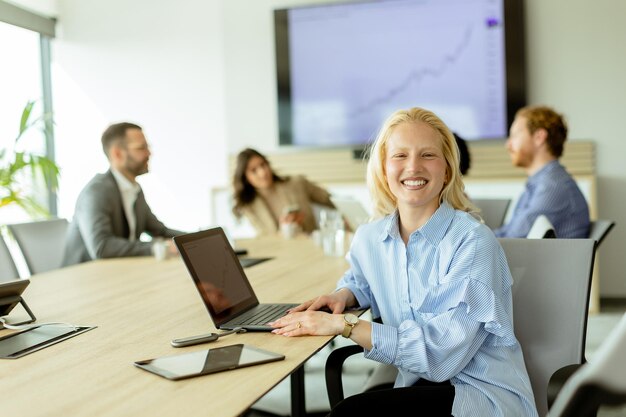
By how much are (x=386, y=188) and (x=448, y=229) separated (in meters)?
0.26

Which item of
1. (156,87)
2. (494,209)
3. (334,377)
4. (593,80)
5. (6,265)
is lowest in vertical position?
(334,377)

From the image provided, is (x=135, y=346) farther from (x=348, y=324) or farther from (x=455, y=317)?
(x=455, y=317)

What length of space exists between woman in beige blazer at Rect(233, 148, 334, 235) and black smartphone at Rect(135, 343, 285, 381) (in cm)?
292

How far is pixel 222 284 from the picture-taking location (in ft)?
6.81

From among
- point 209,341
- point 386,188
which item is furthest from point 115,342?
point 386,188

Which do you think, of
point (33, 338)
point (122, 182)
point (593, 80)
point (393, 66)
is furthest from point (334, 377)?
point (593, 80)

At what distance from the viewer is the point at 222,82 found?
624 centimetres

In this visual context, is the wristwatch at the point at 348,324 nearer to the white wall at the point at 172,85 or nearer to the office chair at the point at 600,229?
the office chair at the point at 600,229

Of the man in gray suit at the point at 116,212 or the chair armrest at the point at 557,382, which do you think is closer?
the chair armrest at the point at 557,382

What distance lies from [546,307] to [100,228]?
2.31m

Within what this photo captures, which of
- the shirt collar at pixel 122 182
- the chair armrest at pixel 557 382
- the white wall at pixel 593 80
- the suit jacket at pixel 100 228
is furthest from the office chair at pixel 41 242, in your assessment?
the white wall at pixel 593 80

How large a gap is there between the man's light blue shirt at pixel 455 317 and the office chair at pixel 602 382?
77 cm

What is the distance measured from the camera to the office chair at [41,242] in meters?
3.71

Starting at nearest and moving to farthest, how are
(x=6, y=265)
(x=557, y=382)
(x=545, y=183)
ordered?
1. (x=557, y=382)
2. (x=6, y=265)
3. (x=545, y=183)
